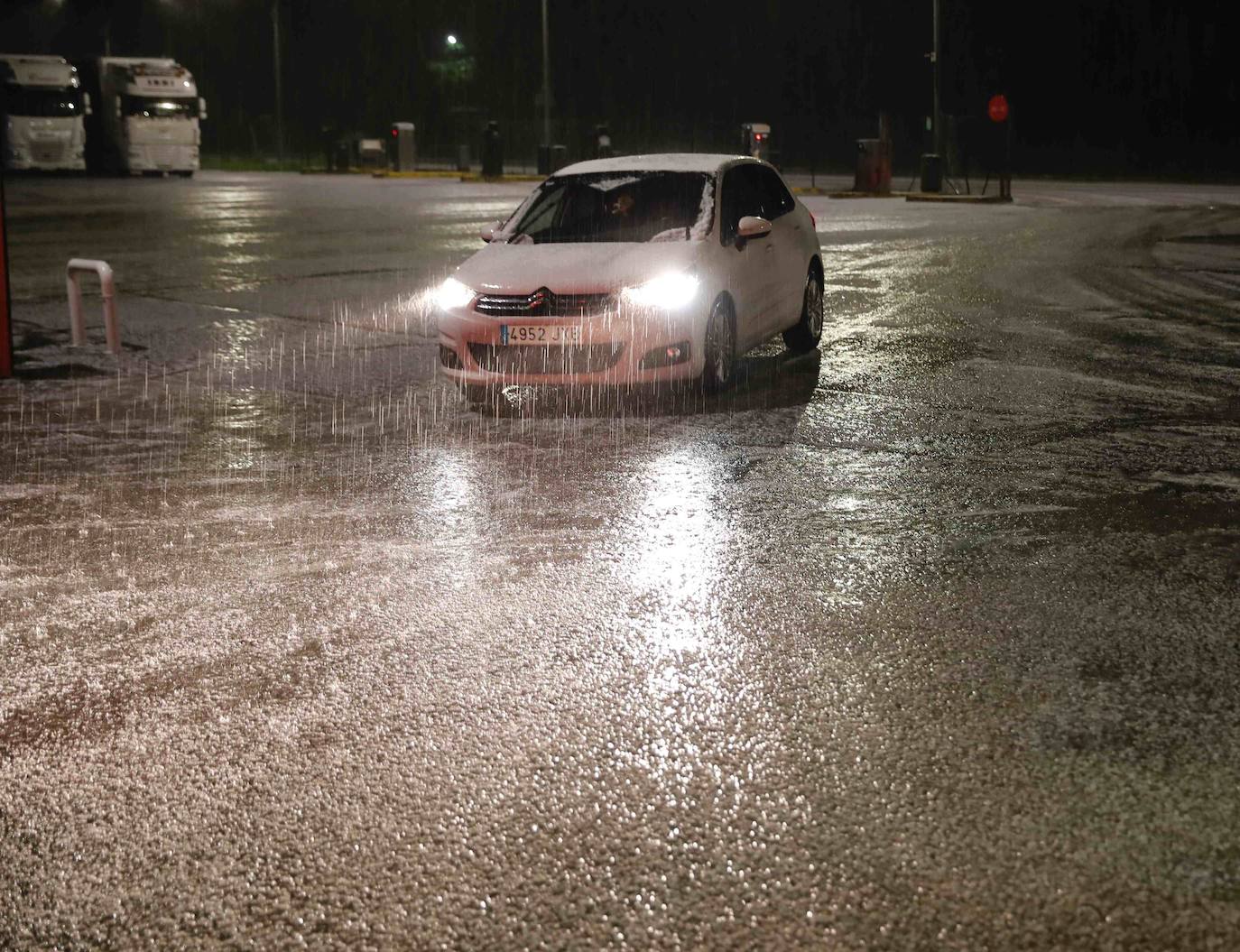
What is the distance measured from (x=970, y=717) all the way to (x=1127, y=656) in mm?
840

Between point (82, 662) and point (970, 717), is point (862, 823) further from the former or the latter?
point (82, 662)

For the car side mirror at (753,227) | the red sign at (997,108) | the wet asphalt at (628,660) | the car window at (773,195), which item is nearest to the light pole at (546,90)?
the red sign at (997,108)

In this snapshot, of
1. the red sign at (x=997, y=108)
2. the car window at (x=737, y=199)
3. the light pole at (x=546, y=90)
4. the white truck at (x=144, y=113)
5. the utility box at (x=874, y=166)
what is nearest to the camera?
the car window at (x=737, y=199)

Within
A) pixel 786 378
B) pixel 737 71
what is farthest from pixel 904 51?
pixel 786 378

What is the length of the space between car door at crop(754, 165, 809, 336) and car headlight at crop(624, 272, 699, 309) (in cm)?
144

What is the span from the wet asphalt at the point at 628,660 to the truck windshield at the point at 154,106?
40691 mm

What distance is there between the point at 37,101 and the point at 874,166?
2648cm

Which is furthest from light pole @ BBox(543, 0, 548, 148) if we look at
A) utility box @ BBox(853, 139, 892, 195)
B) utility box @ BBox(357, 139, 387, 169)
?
utility box @ BBox(357, 139, 387, 169)

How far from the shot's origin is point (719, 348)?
10461 millimetres

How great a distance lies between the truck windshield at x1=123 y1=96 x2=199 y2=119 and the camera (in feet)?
162

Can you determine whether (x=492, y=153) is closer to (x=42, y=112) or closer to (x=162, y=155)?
(x=162, y=155)

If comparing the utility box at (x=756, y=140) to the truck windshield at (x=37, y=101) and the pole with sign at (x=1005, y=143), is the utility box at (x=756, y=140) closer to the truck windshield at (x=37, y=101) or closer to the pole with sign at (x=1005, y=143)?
the pole with sign at (x=1005, y=143)

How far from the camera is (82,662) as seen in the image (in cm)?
524

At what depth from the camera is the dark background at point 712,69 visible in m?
48.6
